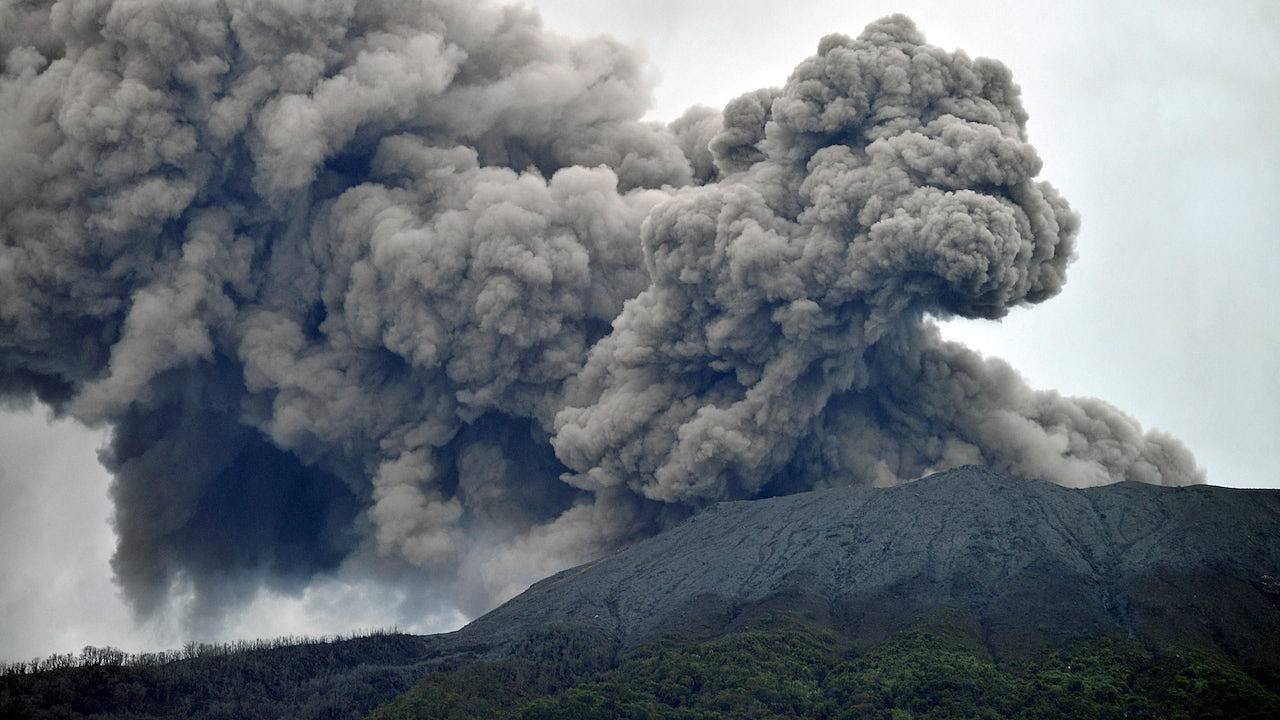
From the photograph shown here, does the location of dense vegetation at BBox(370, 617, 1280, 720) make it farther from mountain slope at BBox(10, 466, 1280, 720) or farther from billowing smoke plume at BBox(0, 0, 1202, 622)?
billowing smoke plume at BBox(0, 0, 1202, 622)

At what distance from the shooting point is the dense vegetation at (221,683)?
46.5 m

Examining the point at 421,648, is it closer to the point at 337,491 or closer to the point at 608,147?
the point at 337,491

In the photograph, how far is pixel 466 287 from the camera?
61781 millimetres

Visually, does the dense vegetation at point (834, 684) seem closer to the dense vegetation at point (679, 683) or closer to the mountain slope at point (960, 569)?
the dense vegetation at point (679, 683)

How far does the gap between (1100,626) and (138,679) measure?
2952 centimetres

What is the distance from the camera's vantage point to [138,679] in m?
48.9

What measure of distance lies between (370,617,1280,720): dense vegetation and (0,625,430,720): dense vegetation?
2218 mm

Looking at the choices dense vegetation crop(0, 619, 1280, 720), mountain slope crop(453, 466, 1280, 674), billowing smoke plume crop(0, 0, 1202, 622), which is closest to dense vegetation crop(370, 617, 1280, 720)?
dense vegetation crop(0, 619, 1280, 720)

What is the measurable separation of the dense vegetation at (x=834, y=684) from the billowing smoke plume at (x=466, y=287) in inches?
424

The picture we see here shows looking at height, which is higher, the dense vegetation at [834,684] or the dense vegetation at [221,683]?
the dense vegetation at [221,683]

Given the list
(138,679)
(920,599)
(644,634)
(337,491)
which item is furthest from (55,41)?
(920,599)

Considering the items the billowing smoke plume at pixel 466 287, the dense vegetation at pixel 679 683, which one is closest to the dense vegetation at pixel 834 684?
the dense vegetation at pixel 679 683

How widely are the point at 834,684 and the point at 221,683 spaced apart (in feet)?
63.0

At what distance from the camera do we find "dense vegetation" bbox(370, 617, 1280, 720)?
4369cm
